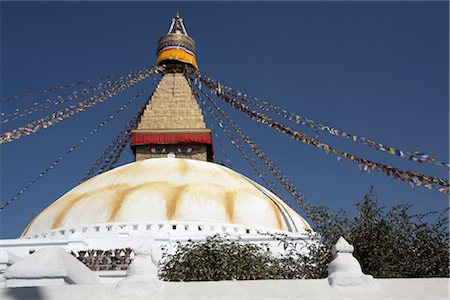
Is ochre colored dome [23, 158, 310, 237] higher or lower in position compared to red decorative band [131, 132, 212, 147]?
lower

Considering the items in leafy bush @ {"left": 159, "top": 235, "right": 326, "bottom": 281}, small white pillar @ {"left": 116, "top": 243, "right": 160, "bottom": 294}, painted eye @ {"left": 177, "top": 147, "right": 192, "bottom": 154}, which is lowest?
leafy bush @ {"left": 159, "top": 235, "right": 326, "bottom": 281}

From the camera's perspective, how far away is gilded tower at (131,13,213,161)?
25.1 metres

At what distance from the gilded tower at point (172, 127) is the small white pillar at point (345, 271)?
18607 mm

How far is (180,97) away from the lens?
2689 cm

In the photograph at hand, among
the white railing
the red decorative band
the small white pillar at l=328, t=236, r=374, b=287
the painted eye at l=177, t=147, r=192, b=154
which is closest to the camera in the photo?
the small white pillar at l=328, t=236, r=374, b=287

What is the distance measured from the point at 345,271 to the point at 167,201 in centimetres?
1295

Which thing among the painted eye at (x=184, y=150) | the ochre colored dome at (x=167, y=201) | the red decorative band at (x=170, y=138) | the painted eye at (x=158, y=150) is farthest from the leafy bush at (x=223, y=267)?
the painted eye at (x=158, y=150)

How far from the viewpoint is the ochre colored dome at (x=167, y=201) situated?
18375 mm

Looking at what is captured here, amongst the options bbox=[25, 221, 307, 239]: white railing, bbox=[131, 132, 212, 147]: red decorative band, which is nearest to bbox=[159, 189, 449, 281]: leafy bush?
bbox=[25, 221, 307, 239]: white railing

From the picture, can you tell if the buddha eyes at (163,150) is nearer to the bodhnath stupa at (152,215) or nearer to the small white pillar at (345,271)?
the bodhnath stupa at (152,215)

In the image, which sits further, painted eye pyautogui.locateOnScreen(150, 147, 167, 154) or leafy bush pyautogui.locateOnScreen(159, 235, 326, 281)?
painted eye pyautogui.locateOnScreen(150, 147, 167, 154)

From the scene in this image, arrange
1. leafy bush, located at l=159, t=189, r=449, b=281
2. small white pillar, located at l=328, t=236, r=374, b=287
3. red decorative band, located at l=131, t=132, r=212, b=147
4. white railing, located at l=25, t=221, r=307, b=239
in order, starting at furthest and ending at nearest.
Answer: red decorative band, located at l=131, t=132, r=212, b=147 → white railing, located at l=25, t=221, r=307, b=239 → leafy bush, located at l=159, t=189, r=449, b=281 → small white pillar, located at l=328, t=236, r=374, b=287

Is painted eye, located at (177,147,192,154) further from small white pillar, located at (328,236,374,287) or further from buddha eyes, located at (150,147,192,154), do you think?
small white pillar, located at (328,236,374,287)

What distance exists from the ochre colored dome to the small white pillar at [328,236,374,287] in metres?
11.9
